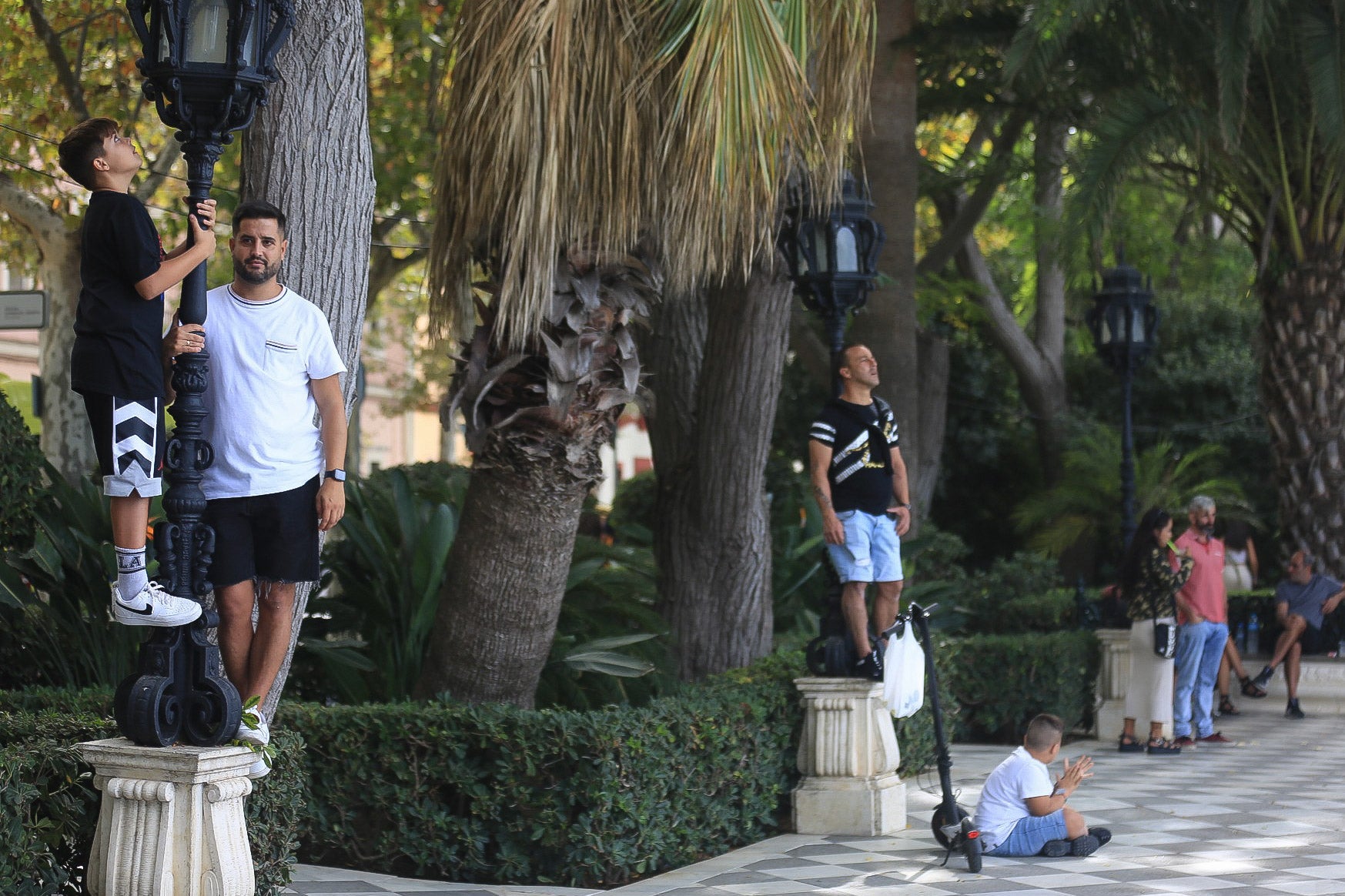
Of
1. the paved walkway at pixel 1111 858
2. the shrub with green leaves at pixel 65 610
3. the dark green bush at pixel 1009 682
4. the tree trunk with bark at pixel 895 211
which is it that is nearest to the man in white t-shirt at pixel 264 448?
the paved walkway at pixel 1111 858

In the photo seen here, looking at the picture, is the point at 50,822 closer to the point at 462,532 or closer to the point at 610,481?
the point at 462,532

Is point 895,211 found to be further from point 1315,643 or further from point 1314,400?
point 1315,643

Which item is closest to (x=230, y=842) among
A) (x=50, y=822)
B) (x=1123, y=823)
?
(x=50, y=822)

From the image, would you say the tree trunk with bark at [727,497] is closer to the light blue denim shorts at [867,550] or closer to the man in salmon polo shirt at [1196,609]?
the light blue denim shorts at [867,550]

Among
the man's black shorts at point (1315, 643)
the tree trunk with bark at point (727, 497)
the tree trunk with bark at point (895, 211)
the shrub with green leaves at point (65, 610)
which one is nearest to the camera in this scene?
the shrub with green leaves at point (65, 610)

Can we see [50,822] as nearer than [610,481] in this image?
Yes

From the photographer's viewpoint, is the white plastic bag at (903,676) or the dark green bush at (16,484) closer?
the white plastic bag at (903,676)

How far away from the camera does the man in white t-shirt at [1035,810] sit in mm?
7234

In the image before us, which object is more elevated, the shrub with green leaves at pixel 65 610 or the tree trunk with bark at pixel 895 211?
the tree trunk with bark at pixel 895 211

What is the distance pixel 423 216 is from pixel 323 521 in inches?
668

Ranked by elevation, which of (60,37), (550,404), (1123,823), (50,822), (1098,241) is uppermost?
(60,37)

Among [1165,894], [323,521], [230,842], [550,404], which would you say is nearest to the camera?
[230,842]

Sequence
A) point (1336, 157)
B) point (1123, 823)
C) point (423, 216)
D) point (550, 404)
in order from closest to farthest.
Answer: point (550, 404)
point (1123, 823)
point (1336, 157)
point (423, 216)

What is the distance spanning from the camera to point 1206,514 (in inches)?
463
